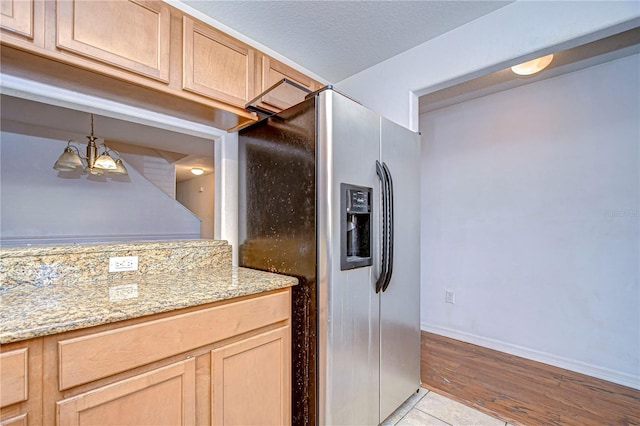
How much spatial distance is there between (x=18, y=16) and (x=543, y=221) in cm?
333

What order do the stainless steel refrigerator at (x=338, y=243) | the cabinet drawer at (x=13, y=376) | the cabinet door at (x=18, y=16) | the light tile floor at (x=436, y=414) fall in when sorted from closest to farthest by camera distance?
the cabinet drawer at (x=13, y=376), the cabinet door at (x=18, y=16), the stainless steel refrigerator at (x=338, y=243), the light tile floor at (x=436, y=414)

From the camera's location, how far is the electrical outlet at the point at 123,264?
1.47 meters

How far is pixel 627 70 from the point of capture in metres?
2.12

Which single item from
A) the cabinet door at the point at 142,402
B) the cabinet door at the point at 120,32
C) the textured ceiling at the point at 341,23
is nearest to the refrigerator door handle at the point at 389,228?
the textured ceiling at the point at 341,23

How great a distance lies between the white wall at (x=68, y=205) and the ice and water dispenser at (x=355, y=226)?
10.6 ft

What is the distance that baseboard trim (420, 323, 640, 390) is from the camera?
210cm

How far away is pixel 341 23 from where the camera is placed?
177cm

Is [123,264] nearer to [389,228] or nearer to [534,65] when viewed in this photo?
[389,228]

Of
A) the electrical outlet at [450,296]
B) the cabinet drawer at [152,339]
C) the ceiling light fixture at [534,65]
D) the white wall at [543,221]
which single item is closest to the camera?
the cabinet drawer at [152,339]

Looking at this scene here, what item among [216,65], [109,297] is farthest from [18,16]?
[109,297]

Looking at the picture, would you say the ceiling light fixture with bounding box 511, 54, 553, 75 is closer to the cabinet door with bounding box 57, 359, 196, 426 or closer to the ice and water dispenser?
the ice and water dispenser

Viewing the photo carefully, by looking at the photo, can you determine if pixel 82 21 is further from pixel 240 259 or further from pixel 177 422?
pixel 177 422

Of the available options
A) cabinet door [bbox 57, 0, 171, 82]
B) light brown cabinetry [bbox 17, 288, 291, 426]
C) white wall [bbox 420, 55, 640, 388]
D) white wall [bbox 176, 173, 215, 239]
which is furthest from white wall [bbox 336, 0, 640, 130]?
white wall [bbox 176, 173, 215, 239]

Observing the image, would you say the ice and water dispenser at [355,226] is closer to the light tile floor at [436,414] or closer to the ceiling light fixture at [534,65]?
the light tile floor at [436,414]
